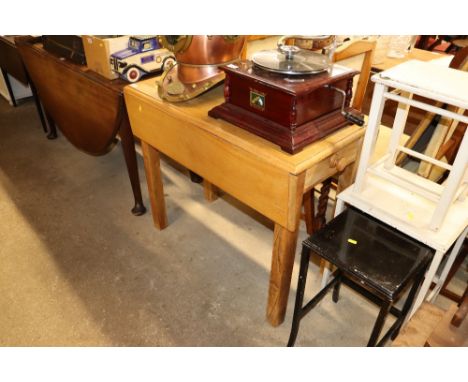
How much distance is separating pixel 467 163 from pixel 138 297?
1336mm

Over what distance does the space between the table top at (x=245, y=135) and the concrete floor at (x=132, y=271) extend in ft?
2.47

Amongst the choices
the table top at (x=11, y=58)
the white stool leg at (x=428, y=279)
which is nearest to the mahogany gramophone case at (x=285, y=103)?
the white stool leg at (x=428, y=279)

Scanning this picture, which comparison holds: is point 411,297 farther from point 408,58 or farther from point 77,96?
point 77,96

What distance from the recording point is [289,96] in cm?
113

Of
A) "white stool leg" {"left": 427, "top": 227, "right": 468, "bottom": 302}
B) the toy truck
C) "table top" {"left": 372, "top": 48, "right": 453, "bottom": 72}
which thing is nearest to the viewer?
"white stool leg" {"left": 427, "top": 227, "right": 468, "bottom": 302}

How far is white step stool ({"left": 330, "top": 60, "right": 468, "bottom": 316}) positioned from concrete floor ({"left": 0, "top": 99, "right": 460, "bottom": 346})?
0.57 metres

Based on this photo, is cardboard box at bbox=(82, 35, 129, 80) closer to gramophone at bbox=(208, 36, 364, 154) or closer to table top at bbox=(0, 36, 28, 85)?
gramophone at bbox=(208, 36, 364, 154)

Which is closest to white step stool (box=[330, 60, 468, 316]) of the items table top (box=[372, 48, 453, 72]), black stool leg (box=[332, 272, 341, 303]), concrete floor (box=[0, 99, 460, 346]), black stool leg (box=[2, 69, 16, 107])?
black stool leg (box=[332, 272, 341, 303])

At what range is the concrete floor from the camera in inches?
60.9

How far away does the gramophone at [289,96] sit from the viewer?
3.78ft

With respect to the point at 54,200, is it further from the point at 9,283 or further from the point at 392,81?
the point at 392,81

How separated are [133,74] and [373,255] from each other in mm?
1306

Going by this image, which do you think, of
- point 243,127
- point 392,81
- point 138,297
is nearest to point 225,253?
point 138,297

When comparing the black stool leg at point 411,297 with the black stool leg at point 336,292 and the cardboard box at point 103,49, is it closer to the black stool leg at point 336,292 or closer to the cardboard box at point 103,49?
the black stool leg at point 336,292
